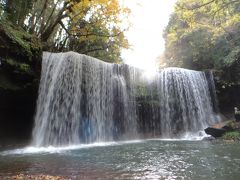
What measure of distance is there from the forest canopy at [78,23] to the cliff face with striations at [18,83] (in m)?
1.80

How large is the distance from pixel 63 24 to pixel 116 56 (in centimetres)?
592

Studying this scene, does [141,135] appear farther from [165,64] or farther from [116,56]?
[165,64]

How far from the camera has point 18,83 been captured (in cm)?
1323

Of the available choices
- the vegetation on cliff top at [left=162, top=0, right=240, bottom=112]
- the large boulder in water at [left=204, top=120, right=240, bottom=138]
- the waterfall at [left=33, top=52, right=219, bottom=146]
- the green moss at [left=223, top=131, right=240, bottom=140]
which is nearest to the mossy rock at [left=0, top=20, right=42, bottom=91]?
the waterfall at [left=33, top=52, right=219, bottom=146]

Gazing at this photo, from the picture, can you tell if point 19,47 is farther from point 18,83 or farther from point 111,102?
point 111,102

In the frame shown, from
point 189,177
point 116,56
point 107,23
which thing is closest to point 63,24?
point 107,23

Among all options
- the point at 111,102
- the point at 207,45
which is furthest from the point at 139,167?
the point at 207,45

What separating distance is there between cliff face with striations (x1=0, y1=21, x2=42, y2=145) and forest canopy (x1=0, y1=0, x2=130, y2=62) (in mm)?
1797

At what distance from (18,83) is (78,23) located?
20.4ft

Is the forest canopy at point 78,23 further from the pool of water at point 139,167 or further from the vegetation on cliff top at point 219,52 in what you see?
the pool of water at point 139,167

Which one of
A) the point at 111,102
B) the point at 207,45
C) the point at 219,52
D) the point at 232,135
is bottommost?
the point at 232,135

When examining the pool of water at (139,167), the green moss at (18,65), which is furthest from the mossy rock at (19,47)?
the pool of water at (139,167)

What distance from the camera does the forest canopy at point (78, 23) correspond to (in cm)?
1578

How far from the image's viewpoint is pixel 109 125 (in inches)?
576
